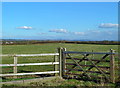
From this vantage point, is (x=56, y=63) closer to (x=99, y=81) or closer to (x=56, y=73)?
(x=56, y=73)

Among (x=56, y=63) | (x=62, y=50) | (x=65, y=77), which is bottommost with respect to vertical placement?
(x=65, y=77)

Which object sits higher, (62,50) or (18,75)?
(62,50)

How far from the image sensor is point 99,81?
9.16 m

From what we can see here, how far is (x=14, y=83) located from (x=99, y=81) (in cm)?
358

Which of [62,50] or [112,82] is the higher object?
[62,50]

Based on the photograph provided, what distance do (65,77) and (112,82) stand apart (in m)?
2.36

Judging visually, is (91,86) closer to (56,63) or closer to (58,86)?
(58,86)

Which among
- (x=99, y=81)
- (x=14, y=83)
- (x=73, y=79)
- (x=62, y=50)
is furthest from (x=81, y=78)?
(x=14, y=83)

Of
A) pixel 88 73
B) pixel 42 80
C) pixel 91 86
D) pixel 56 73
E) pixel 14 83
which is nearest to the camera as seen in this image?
pixel 91 86

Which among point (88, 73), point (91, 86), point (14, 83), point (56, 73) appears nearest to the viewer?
point (91, 86)

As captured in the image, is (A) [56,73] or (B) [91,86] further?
(A) [56,73]

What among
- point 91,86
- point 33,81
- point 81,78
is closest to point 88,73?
point 81,78

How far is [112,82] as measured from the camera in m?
9.07

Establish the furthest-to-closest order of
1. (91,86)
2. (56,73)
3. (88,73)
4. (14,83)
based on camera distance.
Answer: (56,73) → (88,73) → (14,83) → (91,86)
